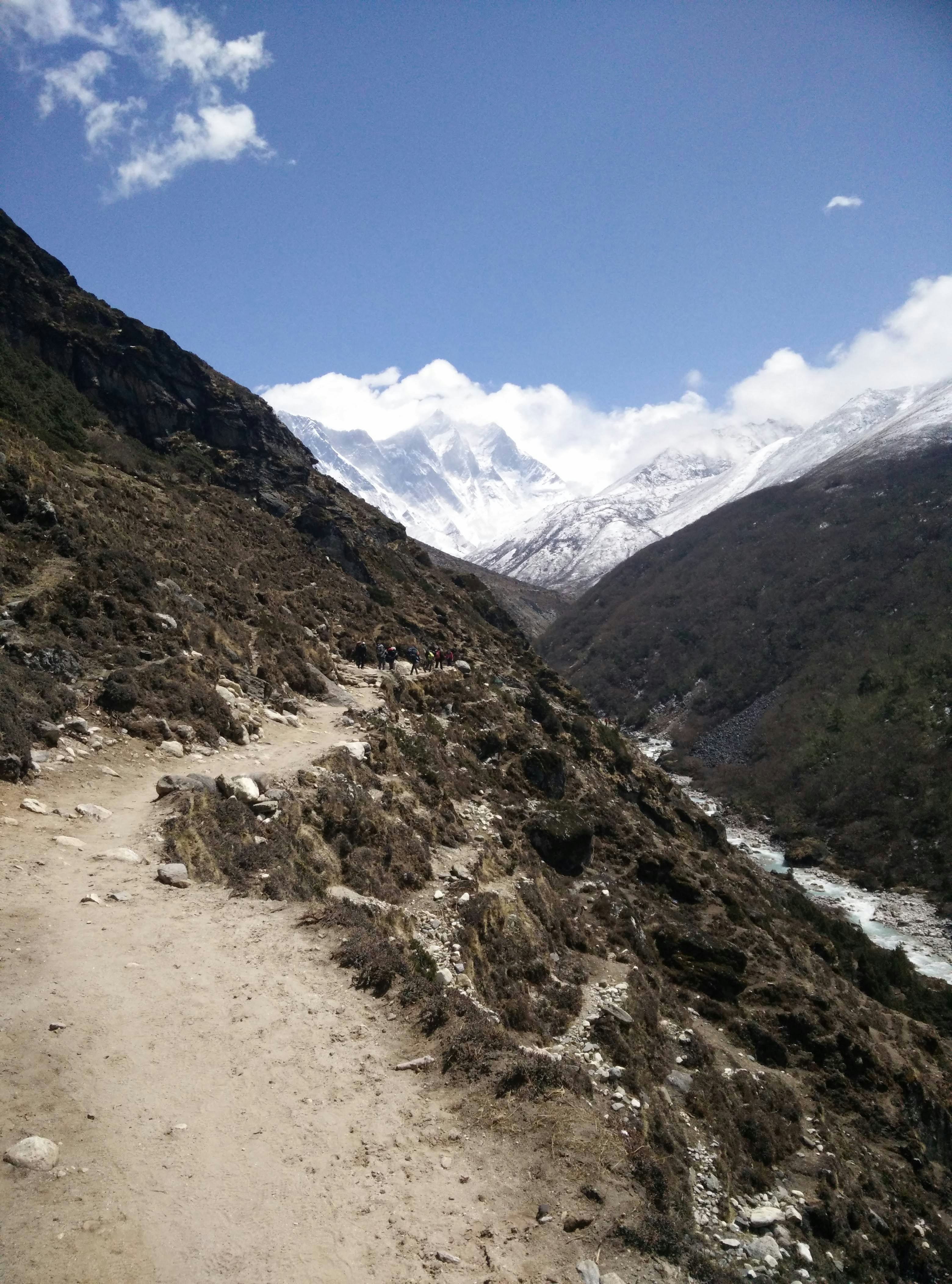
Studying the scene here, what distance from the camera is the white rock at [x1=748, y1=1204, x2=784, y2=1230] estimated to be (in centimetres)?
805

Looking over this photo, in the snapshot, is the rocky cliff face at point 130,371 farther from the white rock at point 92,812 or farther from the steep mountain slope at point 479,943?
the white rock at point 92,812

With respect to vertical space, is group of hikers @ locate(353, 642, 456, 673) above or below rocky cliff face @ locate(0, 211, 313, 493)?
below

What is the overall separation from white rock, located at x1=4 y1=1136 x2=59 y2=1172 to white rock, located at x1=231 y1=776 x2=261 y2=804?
7.03 m

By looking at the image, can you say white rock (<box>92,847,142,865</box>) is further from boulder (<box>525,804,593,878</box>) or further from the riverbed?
the riverbed

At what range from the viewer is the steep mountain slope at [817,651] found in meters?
66.9

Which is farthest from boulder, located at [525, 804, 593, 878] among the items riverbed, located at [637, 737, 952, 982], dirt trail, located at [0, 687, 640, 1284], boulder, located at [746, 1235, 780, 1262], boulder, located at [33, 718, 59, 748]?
riverbed, located at [637, 737, 952, 982]

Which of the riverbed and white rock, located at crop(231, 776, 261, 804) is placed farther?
the riverbed

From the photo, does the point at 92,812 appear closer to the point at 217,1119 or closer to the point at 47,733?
the point at 47,733

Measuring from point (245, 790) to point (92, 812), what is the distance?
2577 millimetres

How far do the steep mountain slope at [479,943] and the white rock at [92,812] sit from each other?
71 cm

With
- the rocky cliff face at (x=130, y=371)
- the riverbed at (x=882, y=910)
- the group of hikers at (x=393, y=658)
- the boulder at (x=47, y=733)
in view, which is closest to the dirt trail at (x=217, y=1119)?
the boulder at (x=47, y=733)

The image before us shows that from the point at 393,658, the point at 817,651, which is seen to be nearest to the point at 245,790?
the point at 393,658

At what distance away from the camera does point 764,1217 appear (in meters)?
8.27

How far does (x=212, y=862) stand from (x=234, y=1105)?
4.81m
